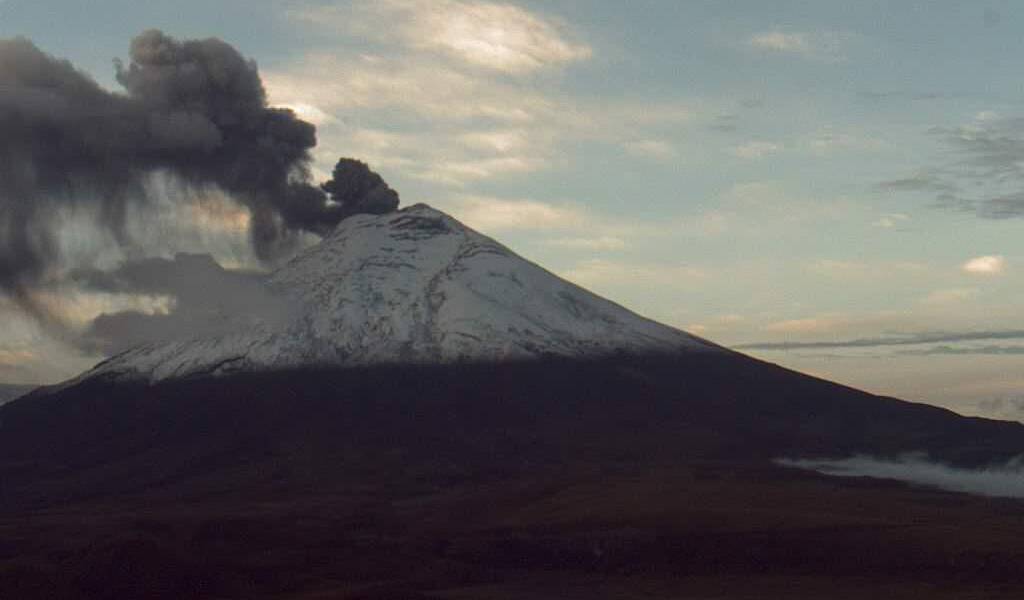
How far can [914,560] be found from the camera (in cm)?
12594

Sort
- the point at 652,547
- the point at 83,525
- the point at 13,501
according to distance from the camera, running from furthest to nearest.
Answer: the point at 13,501 → the point at 83,525 → the point at 652,547

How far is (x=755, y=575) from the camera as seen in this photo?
125000mm

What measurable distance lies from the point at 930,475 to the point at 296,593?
106 meters

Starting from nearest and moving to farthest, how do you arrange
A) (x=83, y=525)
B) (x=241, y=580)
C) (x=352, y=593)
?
(x=352, y=593) → (x=241, y=580) → (x=83, y=525)

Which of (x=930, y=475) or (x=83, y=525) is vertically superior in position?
(x=930, y=475)

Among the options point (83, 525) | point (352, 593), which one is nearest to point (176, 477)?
point (83, 525)

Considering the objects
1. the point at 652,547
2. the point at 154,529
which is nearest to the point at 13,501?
the point at 154,529

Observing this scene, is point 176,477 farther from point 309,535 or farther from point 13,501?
point 309,535

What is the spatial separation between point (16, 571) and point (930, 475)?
123537mm

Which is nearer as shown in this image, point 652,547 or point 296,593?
point 296,593

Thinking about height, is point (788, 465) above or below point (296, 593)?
above

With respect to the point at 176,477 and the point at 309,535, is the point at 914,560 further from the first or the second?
the point at 176,477

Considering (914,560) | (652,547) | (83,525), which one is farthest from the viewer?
(83,525)

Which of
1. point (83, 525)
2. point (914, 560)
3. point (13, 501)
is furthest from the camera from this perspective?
point (13, 501)
